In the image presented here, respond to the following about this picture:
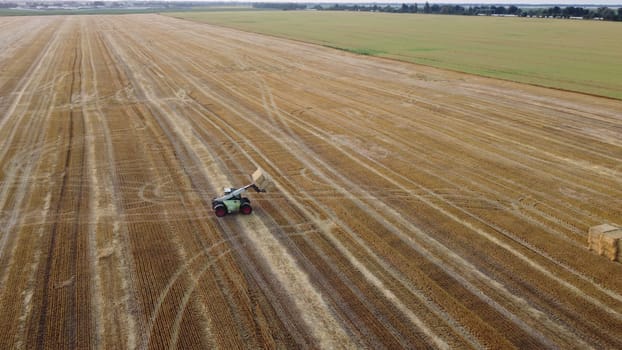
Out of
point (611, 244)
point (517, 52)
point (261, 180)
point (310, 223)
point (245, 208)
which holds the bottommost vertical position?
point (310, 223)

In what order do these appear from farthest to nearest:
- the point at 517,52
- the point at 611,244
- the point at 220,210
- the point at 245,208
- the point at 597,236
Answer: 1. the point at 517,52
2. the point at 245,208
3. the point at 220,210
4. the point at 597,236
5. the point at 611,244

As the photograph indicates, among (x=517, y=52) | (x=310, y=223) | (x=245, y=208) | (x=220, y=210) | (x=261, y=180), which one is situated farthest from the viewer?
(x=517, y=52)

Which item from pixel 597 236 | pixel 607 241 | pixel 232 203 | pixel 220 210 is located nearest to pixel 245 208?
pixel 232 203

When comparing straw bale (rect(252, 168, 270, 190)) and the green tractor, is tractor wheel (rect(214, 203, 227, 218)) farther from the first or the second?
straw bale (rect(252, 168, 270, 190))

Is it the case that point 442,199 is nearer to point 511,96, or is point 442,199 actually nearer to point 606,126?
point 606,126

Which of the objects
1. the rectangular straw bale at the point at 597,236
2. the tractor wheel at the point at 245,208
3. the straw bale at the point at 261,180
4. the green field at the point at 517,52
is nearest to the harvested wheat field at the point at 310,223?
the rectangular straw bale at the point at 597,236

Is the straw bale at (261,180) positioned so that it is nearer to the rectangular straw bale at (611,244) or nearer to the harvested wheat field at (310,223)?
the harvested wheat field at (310,223)

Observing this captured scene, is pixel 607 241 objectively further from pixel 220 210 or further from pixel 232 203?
pixel 220 210
